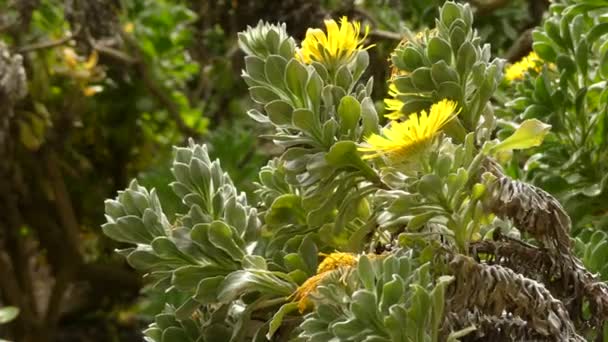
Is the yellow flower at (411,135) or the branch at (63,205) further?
the branch at (63,205)

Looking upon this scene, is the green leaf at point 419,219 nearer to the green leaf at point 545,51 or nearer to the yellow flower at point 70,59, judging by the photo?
the green leaf at point 545,51

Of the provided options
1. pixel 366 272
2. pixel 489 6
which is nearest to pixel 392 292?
pixel 366 272

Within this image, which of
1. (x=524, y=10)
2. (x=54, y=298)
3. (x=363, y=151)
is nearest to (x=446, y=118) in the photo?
(x=363, y=151)

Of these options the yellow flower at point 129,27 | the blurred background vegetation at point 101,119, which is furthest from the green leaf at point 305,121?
the yellow flower at point 129,27

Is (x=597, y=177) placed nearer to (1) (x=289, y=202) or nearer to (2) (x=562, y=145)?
(2) (x=562, y=145)

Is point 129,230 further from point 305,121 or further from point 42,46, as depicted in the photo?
point 42,46

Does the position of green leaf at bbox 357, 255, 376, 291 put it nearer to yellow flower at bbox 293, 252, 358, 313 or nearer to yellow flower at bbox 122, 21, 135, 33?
yellow flower at bbox 293, 252, 358, 313

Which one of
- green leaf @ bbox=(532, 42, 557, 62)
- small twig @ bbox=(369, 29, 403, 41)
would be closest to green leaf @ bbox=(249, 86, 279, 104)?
green leaf @ bbox=(532, 42, 557, 62)
